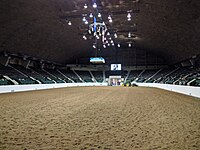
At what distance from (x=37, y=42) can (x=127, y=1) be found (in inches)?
595

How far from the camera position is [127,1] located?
15703 millimetres

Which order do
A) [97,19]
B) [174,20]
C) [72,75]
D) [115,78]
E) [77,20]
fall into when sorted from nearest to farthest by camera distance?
[174,20]
[97,19]
[77,20]
[72,75]
[115,78]

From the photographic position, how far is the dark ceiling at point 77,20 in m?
16.0

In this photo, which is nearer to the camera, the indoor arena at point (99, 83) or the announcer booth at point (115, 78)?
the indoor arena at point (99, 83)

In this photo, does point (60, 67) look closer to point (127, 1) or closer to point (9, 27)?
point (9, 27)

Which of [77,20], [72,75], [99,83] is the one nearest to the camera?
[77,20]

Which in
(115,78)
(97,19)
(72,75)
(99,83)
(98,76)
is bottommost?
(99,83)

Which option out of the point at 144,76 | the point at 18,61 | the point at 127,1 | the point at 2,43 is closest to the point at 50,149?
the point at 127,1

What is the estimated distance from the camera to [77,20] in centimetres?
2170

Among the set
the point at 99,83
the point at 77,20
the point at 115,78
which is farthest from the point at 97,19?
the point at 115,78

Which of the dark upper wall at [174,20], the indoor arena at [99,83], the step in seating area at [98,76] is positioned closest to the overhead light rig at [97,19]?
the indoor arena at [99,83]

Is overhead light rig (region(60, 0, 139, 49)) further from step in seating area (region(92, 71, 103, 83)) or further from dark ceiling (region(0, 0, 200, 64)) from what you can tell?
step in seating area (region(92, 71, 103, 83))

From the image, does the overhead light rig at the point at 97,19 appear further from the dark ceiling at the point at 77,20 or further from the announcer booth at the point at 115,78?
the announcer booth at the point at 115,78

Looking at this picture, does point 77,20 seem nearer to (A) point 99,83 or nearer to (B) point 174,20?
(B) point 174,20
